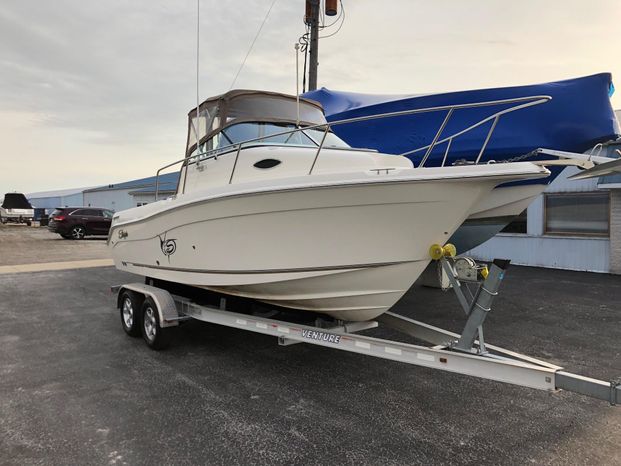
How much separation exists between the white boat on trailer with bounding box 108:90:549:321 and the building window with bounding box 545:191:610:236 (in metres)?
8.31

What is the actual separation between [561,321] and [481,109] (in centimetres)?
302

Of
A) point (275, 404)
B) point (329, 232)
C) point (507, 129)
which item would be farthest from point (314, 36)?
point (275, 404)

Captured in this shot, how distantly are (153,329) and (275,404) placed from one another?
1.94 m

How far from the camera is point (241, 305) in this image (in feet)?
15.5

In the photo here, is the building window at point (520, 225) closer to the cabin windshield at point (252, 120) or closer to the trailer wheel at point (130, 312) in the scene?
the cabin windshield at point (252, 120)

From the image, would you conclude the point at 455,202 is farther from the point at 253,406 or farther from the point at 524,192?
the point at 524,192

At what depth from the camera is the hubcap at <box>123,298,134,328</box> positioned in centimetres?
517

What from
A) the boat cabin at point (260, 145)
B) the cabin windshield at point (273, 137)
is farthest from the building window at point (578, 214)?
the cabin windshield at point (273, 137)

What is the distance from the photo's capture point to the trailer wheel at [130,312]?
198 inches

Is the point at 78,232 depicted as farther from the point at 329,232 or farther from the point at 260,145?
the point at 329,232

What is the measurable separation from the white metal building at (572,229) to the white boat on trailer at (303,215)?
26.6ft

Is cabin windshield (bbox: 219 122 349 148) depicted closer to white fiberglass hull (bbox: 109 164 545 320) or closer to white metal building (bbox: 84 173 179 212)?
white fiberglass hull (bbox: 109 164 545 320)

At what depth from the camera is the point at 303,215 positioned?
334 cm

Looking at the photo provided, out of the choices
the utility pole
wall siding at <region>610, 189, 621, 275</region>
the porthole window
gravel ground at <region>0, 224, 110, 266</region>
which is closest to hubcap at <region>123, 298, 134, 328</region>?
the porthole window
